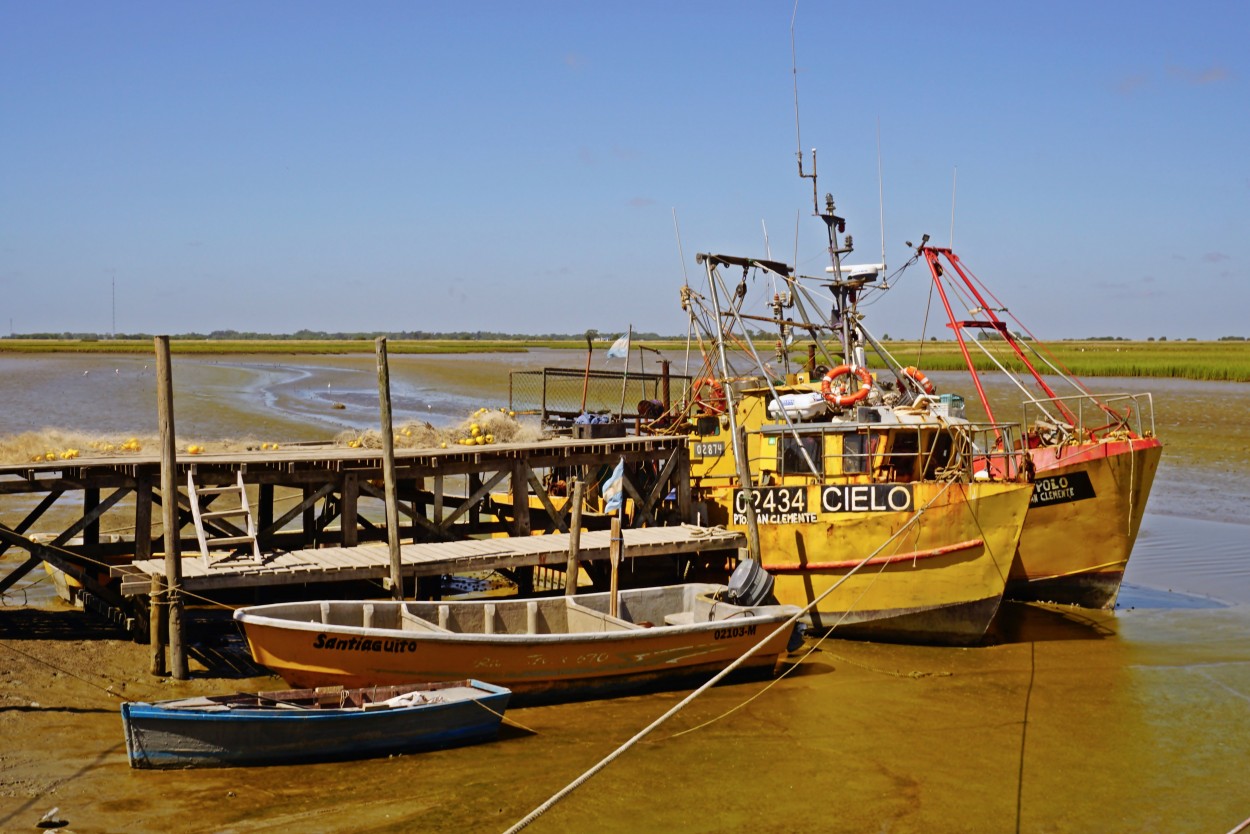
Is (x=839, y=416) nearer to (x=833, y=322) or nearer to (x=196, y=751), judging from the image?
(x=833, y=322)

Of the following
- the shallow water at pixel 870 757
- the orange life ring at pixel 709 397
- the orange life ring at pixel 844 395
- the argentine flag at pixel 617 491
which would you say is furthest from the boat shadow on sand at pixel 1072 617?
the argentine flag at pixel 617 491

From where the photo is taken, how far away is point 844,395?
1819 centimetres

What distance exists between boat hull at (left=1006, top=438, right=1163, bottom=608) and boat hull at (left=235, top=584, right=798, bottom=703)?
5.83 metres

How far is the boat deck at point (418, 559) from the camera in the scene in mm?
13461

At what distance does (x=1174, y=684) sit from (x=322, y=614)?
10.2 m

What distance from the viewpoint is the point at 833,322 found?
19781 mm

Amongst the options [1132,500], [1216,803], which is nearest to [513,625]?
[1216,803]

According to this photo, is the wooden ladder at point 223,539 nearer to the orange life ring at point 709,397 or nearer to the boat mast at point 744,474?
the boat mast at point 744,474

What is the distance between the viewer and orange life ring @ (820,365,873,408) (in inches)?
701

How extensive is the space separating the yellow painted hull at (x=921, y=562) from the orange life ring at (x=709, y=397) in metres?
2.96

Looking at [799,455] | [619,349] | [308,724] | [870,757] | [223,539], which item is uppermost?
[619,349]

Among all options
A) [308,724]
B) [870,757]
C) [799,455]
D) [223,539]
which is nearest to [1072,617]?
[799,455]

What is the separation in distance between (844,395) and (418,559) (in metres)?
7.08

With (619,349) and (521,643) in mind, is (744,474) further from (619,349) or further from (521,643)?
(619,349)
